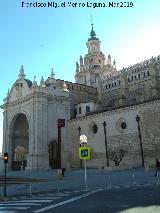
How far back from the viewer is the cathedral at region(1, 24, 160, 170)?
151ft

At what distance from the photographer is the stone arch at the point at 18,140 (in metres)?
57.1

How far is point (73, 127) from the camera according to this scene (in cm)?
5756

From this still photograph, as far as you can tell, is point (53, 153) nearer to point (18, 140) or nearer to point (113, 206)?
point (18, 140)

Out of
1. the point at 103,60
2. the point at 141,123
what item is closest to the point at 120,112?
the point at 141,123

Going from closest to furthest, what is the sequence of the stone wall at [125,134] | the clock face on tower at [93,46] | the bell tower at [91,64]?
1. the stone wall at [125,134]
2. the bell tower at [91,64]
3. the clock face on tower at [93,46]

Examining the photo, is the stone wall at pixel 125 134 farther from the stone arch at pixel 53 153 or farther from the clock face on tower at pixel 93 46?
the clock face on tower at pixel 93 46

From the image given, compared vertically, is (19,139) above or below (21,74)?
below

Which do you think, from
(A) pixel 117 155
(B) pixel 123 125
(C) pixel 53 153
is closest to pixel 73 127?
(C) pixel 53 153

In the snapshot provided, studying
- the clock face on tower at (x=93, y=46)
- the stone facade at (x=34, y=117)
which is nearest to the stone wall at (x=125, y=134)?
the stone facade at (x=34, y=117)

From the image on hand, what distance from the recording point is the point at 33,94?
5131cm

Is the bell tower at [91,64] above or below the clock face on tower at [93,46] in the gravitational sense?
below

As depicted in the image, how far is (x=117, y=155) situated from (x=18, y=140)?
21.7 metres

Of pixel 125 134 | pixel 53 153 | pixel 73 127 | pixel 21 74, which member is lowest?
pixel 53 153

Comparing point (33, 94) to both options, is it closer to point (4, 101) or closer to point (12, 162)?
point (4, 101)
